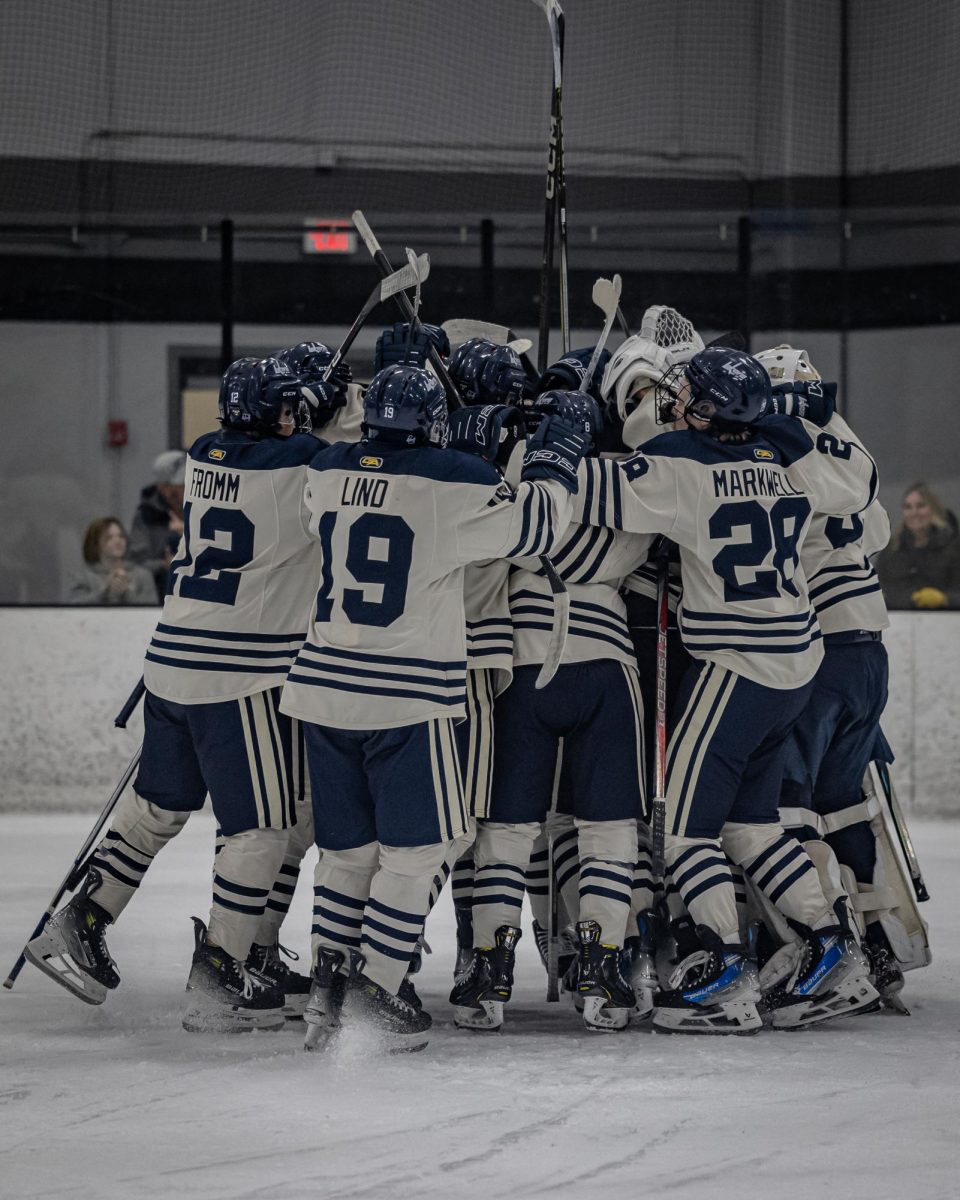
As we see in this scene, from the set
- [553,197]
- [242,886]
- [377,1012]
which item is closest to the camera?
[377,1012]

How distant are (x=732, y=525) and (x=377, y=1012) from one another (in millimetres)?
1072

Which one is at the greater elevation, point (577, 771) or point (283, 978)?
point (577, 771)

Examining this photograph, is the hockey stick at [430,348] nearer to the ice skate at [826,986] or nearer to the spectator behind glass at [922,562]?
the ice skate at [826,986]

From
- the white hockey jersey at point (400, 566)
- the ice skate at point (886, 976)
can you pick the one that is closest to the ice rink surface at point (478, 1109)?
the ice skate at point (886, 976)

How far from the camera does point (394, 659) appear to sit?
9.39ft

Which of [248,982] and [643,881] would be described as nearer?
[248,982]

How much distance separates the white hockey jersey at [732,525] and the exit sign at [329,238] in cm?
434

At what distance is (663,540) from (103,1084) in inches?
56.0

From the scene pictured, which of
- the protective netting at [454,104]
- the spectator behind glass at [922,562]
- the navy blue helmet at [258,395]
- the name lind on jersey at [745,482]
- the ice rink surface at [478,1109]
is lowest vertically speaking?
the ice rink surface at [478,1109]

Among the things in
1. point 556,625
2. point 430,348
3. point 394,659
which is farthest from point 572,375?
point 394,659

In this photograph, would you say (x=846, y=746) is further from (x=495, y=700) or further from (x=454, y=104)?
(x=454, y=104)

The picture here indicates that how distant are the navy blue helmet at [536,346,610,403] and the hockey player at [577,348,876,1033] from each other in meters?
0.26

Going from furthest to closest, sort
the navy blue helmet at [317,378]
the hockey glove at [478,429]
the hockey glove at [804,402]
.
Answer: the hockey glove at [804,402]
the navy blue helmet at [317,378]
the hockey glove at [478,429]

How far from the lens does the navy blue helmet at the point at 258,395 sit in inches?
122
